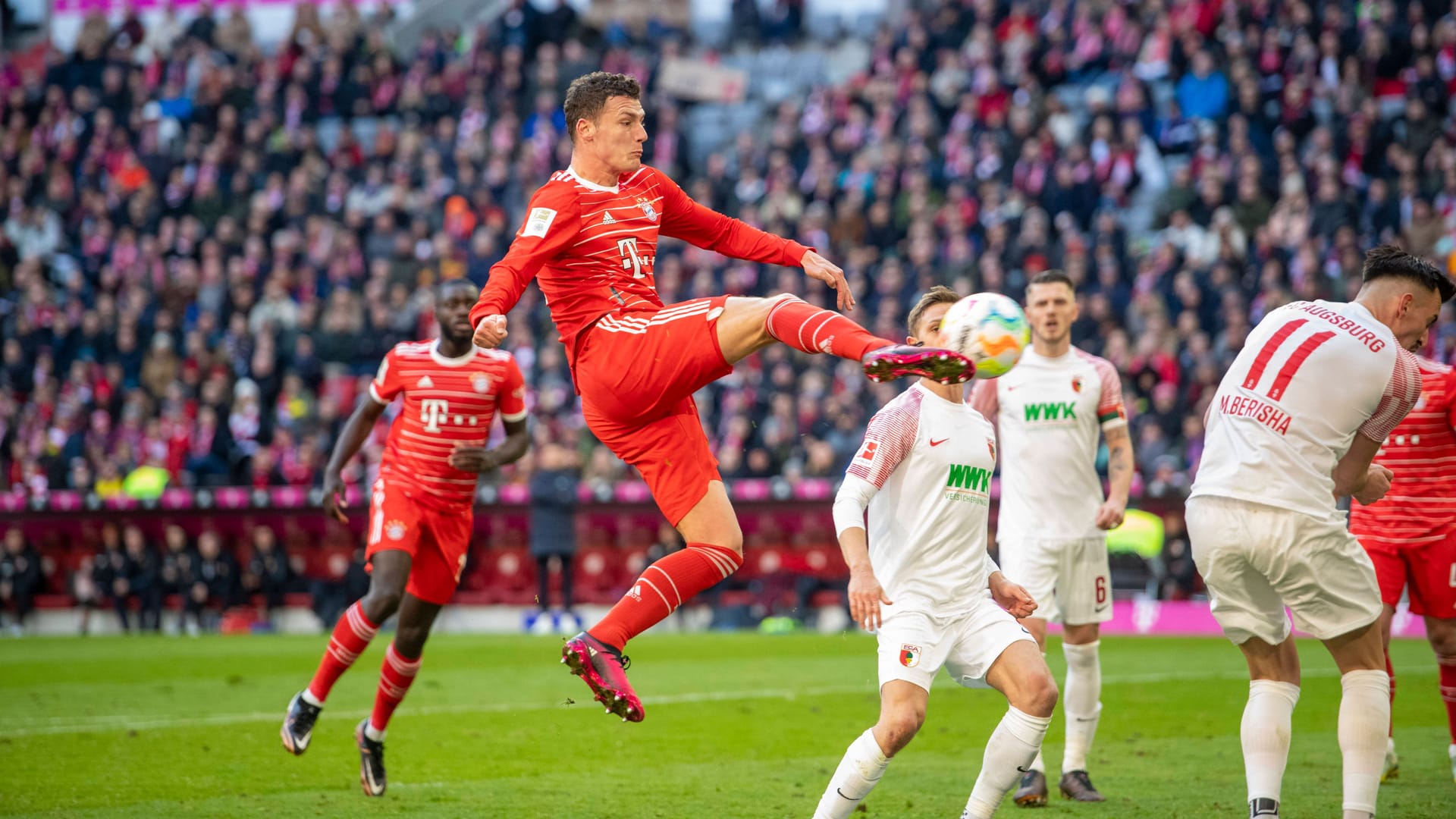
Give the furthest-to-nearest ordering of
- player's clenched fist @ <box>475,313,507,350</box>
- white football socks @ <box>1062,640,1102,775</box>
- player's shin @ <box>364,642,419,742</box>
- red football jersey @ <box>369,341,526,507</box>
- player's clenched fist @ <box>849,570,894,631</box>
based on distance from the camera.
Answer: red football jersey @ <box>369,341,526,507</box> → player's shin @ <box>364,642,419,742</box> → white football socks @ <box>1062,640,1102,775</box> → player's clenched fist @ <box>475,313,507,350</box> → player's clenched fist @ <box>849,570,894,631</box>

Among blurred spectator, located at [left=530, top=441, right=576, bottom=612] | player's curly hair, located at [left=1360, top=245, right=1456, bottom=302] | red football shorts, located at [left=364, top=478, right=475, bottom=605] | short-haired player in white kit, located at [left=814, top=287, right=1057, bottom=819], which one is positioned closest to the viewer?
short-haired player in white kit, located at [left=814, top=287, right=1057, bottom=819]

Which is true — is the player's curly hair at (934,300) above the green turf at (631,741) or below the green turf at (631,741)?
above

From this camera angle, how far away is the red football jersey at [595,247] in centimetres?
601

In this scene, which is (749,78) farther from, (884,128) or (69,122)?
(69,122)

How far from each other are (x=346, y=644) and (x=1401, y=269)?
577 centimetres

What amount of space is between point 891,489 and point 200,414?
18142 millimetres

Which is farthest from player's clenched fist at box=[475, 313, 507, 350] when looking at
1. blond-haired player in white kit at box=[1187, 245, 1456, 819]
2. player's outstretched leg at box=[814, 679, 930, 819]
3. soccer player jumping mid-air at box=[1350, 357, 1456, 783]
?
soccer player jumping mid-air at box=[1350, 357, 1456, 783]

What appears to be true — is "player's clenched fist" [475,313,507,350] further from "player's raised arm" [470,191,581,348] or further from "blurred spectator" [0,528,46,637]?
"blurred spectator" [0,528,46,637]

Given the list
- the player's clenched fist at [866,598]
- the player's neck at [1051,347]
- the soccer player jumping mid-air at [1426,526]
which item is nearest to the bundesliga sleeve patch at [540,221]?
the player's clenched fist at [866,598]

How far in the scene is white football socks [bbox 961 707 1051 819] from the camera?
18.7 feet

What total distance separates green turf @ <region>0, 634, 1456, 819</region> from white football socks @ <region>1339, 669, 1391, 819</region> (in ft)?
3.68

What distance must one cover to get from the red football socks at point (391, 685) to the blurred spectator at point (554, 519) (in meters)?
10.2

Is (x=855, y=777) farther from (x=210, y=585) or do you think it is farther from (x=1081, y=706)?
(x=210, y=585)

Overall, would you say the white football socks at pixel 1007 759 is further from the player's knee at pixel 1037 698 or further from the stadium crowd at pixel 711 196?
the stadium crowd at pixel 711 196
